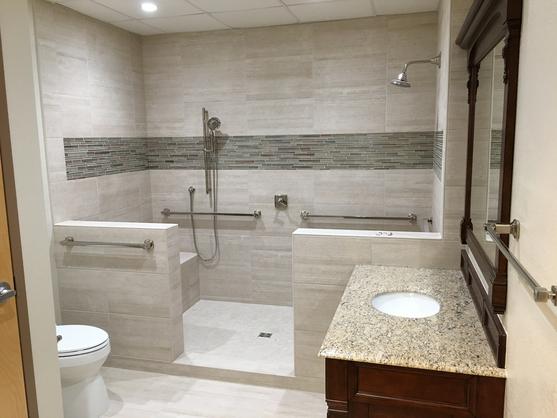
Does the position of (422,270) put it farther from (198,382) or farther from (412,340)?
(198,382)

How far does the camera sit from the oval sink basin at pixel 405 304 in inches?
84.4

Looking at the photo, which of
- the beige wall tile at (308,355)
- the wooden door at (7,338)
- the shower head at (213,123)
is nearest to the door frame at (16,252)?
the wooden door at (7,338)

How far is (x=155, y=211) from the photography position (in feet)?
14.0

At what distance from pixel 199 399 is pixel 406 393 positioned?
5.14 feet

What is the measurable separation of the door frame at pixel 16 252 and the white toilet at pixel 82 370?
68 cm

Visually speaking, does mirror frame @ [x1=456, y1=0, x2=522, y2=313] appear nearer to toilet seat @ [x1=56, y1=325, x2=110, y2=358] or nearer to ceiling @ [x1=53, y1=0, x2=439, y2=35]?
ceiling @ [x1=53, y1=0, x2=439, y2=35]

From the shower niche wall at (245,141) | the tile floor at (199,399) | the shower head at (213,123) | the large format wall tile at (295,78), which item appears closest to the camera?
the tile floor at (199,399)

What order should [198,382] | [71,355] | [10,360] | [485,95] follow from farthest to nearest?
1. [198,382]
2. [71,355]
3. [485,95]
4. [10,360]

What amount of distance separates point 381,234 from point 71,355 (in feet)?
5.77

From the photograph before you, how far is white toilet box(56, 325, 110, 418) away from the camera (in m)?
2.48

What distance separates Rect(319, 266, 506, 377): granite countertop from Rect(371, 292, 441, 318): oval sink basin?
0.03 metres

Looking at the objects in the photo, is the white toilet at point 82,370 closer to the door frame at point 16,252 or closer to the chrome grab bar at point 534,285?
the door frame at point 16,252

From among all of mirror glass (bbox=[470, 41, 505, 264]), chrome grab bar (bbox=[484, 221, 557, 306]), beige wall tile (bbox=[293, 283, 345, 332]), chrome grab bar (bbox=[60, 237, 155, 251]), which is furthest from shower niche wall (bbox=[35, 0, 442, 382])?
chrome grab bar (bbox=[484, 221, 557, 306])

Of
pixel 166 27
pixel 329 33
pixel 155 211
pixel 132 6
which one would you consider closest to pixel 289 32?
pixel 329 33
